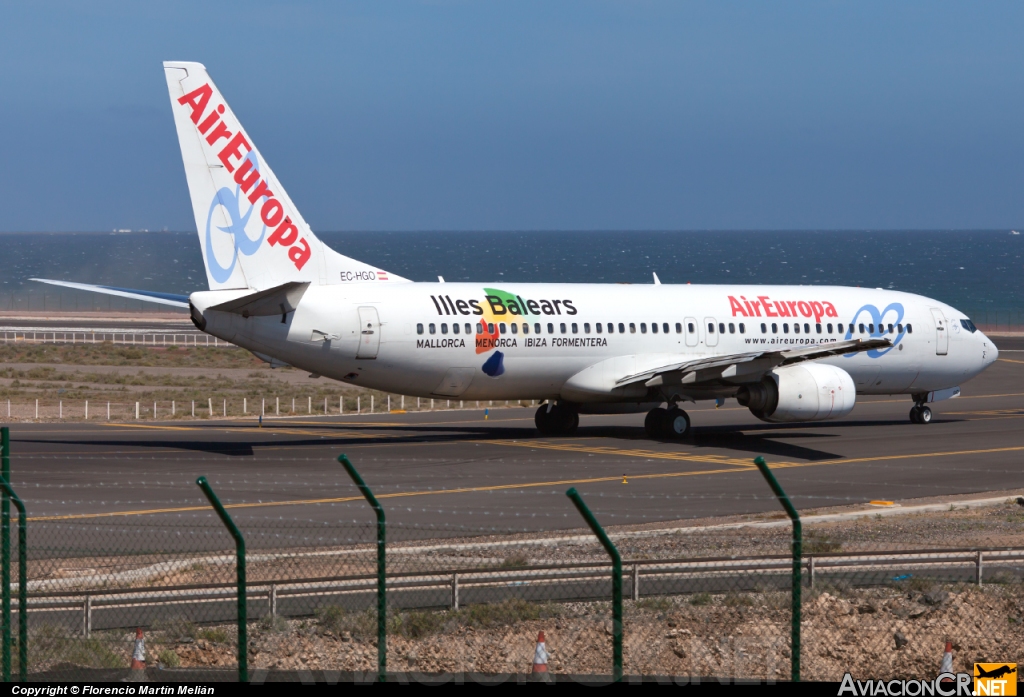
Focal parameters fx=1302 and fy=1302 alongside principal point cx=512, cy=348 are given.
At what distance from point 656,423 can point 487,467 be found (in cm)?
847

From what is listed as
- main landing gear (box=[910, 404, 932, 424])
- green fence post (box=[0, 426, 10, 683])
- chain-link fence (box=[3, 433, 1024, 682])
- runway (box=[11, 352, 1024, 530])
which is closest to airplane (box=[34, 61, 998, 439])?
main landing gear (box=[910, 404, 932, 424])

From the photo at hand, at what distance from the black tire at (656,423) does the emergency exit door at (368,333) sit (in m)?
8.70

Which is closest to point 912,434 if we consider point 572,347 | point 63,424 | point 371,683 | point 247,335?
point 572,347

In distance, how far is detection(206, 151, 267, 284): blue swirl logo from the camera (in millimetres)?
32156

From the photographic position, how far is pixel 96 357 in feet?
238

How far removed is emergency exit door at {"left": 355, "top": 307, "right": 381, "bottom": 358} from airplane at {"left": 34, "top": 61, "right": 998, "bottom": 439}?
4 cm

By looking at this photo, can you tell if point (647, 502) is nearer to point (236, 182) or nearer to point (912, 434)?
point (236, 182)

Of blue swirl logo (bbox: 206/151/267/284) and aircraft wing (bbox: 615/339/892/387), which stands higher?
blue swirl logo (bbox: 206/151/267/284)

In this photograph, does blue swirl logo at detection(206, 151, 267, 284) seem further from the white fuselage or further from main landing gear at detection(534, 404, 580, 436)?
main landing gear at detection(534, 404, 580, 436)

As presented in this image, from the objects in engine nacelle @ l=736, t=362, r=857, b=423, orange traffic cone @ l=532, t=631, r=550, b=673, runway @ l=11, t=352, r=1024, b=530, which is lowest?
runway @ l=11, t=352, r=1024, b=530

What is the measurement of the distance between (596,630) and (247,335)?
18.2 meters

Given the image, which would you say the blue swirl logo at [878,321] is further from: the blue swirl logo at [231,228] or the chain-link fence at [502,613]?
the chain-link fence at [502,613]

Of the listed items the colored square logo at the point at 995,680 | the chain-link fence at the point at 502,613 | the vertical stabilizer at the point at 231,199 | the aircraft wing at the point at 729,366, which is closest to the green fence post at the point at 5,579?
the chain-link fence at the point at 502,613

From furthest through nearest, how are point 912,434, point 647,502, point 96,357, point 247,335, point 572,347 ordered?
point 96,357 < point 912,434 < point 572,347 < point 247,335 < point 647,502
